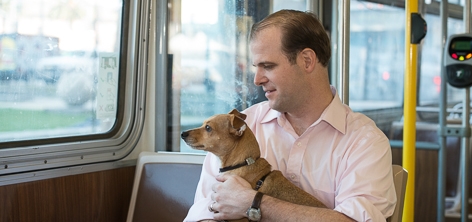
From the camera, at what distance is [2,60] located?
2369 mm

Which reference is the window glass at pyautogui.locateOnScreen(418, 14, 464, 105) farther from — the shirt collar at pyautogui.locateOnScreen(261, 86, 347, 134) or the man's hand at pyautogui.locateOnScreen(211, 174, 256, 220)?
the man's hand at pyautogui.locateOnScreen(211, 174, 256, 220)

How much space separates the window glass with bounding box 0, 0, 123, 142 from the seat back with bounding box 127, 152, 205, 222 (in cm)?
38

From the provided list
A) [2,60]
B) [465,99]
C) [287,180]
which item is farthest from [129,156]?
[465,99]

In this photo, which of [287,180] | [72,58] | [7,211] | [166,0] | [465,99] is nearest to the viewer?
[287,180]

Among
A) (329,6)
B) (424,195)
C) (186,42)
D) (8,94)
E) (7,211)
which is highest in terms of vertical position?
(329,6)

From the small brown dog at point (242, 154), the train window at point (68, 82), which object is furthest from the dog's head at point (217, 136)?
the train window at point (68, 82)

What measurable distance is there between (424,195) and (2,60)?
12.3 ft

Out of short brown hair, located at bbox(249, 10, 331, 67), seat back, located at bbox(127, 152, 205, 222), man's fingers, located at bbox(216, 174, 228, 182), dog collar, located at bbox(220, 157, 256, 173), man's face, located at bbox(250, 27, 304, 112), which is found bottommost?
seat back, located at bbox(127, 152, 205, 222)

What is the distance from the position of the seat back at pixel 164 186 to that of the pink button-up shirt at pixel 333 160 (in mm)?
621

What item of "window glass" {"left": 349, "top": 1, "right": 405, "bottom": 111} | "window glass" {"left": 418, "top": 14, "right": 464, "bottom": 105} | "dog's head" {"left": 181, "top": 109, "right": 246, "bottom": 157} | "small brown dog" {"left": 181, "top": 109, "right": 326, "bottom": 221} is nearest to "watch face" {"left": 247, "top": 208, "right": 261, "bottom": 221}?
"small brown dog" {"left": 181, "top": 109, "right": 326, "bottom": 221}

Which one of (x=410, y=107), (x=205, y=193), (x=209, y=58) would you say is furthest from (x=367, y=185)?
(x=209, y=58)

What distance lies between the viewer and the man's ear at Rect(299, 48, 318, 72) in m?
1.95

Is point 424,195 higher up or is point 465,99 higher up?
point 465,99

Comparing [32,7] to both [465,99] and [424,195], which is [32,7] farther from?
[424,195]
